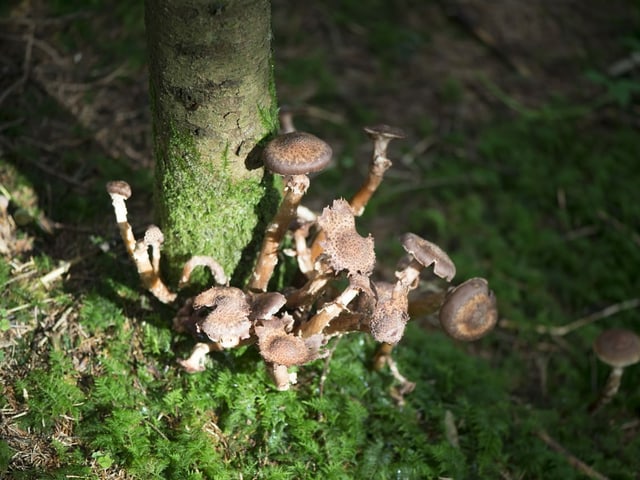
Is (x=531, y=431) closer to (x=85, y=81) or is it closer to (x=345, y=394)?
(x=345, y=394)

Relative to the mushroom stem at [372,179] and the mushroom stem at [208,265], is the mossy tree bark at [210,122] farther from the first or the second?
the mushroom stem at [372,179]

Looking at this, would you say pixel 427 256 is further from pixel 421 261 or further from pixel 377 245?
pixel 377 245

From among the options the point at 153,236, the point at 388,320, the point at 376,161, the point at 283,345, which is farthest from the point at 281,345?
the point at 376,161

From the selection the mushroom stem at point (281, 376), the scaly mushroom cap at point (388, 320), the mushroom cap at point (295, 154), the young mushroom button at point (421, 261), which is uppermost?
the mushroom cap at point (295, 154)

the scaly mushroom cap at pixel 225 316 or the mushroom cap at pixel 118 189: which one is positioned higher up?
the mushroom cap at pixel 118 189

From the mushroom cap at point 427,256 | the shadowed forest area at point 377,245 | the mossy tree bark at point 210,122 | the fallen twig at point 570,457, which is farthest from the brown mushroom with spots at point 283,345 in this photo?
the fallen twig at point 570,457

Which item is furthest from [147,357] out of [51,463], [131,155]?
Result: [131,155]
